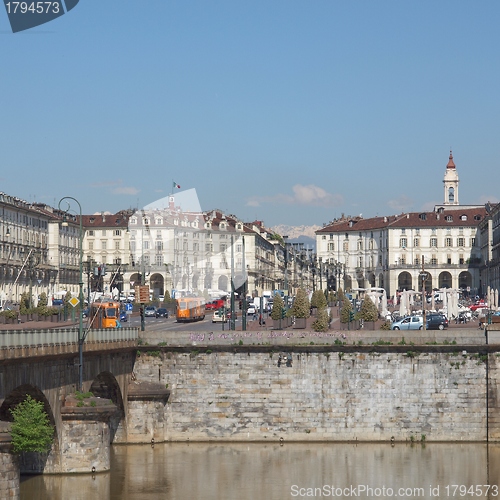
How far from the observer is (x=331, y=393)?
62.3m

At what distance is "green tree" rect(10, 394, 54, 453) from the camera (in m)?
45.9

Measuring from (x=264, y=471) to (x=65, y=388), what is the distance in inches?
413

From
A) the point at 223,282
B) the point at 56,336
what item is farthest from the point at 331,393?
the point at 223,282

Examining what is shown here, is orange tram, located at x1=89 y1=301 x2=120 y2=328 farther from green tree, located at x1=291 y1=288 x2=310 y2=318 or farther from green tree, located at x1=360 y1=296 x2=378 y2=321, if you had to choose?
green tree, located at x1=360 y1=296 x2=378 y2=321

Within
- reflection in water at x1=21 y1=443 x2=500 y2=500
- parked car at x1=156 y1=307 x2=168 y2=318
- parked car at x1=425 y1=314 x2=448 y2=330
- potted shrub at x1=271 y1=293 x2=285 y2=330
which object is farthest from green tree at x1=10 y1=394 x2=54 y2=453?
parked car at x1=156 y1=307 x2=168 y2=318

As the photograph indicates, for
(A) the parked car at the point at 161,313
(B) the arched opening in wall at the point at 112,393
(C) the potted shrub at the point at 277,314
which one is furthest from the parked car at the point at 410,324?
(A) the parked car at the point at 161,313

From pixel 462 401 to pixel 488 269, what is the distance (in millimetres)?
140345

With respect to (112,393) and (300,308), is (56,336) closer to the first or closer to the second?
(112,393)

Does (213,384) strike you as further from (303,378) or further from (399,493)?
(399,493)

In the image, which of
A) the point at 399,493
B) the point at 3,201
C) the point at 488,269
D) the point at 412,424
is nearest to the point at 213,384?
the point at 412,424

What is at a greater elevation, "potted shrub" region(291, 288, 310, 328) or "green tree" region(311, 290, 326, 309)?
"green tree" region(311, 290, 326, 309)

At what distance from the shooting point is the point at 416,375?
62.3 m

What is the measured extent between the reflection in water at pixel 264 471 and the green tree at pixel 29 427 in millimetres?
2784

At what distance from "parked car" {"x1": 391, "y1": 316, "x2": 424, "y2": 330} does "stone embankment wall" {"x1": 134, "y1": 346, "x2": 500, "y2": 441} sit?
1675 cm
